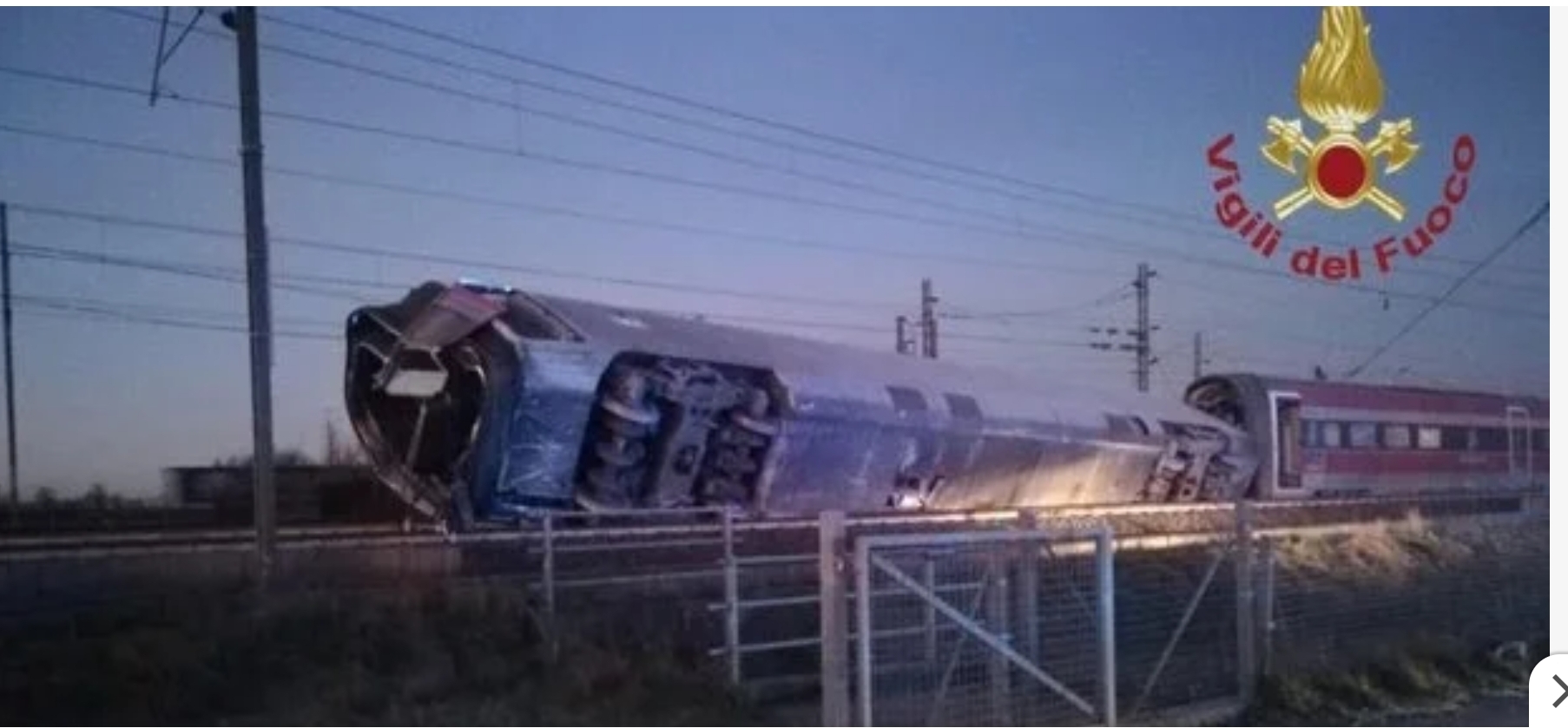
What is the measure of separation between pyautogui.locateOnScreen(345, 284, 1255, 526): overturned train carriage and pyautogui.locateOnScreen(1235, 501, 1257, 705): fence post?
416 cm

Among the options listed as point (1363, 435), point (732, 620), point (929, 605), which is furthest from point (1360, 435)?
point (929, 605)

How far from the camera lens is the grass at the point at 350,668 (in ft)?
26.5

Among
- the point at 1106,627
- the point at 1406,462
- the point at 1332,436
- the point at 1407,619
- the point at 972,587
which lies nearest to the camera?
the point at 972,587

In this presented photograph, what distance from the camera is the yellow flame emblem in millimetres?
11000

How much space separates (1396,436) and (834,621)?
1751 centimetres

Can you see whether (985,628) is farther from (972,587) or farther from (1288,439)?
(1288,439)

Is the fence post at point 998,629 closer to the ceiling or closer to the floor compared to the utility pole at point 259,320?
closer to the floor

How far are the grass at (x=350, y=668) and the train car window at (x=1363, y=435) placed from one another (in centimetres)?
1442

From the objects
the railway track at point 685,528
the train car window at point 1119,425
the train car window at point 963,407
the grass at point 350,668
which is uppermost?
the train car window at point 963,407

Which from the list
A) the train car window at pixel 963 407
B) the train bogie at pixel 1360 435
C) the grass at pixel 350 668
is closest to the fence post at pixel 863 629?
the grass at pixel 350 668

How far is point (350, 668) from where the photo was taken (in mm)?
8773

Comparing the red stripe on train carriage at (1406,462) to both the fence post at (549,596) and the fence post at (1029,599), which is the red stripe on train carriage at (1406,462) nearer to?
the fence post at (549,596)

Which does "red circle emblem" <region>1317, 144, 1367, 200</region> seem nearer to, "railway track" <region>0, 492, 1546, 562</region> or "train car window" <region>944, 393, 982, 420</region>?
"railway track" <region>0, 492, 1546, 562</region>

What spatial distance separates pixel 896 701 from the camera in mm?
7688
